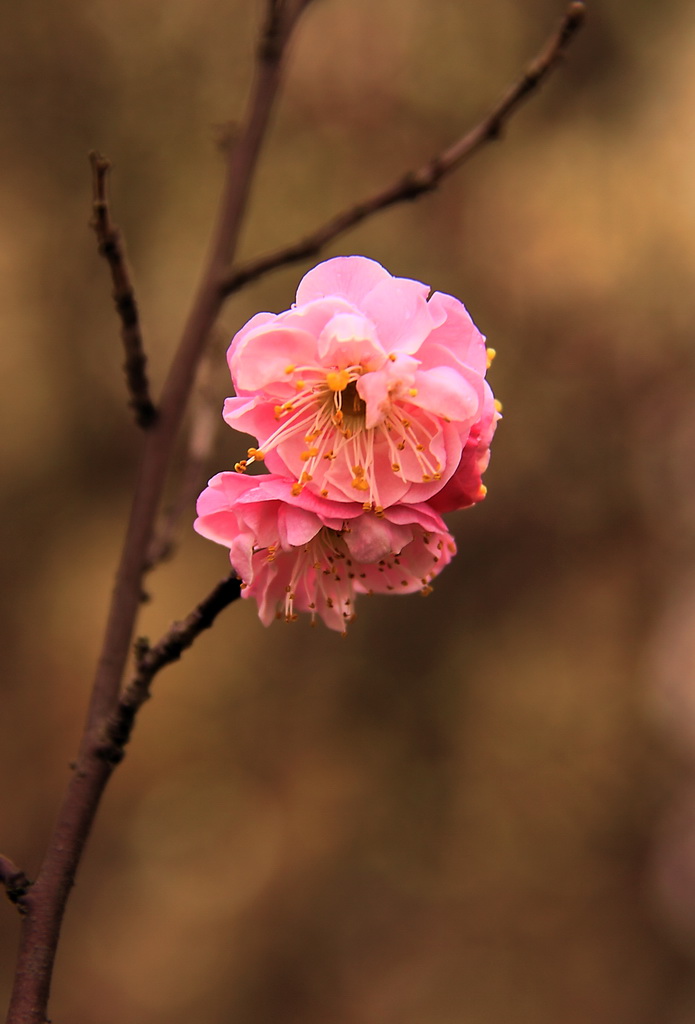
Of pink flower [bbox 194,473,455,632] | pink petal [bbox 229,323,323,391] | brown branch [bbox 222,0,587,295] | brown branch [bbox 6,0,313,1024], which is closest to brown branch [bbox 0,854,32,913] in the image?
brown branch [bbox 6,0,313,1024]

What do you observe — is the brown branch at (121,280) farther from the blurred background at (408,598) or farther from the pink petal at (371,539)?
the blurred background at (408,598)

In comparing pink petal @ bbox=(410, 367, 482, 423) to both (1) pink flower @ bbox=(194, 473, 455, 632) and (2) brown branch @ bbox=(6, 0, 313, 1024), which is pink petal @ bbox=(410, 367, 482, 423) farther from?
(2) brown branch @ bbox=(6, 0, 313, 1024)

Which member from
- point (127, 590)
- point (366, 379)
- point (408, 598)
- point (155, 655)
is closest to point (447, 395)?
point (366, 379)

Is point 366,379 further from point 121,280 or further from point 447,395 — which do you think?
point 121,280

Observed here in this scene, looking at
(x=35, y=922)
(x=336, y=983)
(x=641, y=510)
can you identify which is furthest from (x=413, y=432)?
(x=336, y=983)

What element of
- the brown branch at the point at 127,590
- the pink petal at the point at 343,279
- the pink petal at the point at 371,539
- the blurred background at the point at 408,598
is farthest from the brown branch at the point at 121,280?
the blurred background at the point at 408,598

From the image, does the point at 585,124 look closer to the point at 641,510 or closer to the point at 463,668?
the point at 641,510

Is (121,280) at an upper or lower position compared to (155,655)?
upper
